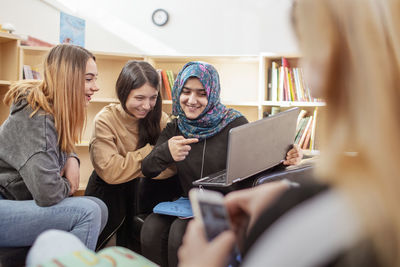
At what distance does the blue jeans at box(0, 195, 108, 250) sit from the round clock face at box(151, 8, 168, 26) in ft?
10.9

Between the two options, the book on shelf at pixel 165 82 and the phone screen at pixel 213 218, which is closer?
the phone screen at pixel 213 218

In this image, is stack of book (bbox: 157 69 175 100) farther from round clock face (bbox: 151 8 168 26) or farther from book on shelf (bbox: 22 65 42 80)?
round clock face (bbox: 151 8 168 26)

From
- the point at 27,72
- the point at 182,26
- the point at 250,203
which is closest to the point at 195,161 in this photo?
the point at 250,203

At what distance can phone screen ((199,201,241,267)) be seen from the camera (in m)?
0.60

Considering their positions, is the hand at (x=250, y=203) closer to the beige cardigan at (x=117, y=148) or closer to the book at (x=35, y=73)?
the beige cardigan at (x=117, y=148)

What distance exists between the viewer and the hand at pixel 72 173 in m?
1.67

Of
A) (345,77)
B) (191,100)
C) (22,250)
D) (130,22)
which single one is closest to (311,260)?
(345,77)

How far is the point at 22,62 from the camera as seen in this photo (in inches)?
117

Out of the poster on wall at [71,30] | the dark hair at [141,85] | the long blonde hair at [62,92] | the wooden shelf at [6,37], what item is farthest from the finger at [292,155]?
the wooden shelf at [6,37]

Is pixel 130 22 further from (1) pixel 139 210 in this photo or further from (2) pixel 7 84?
(1) pixel 139 210

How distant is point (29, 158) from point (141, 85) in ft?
2.58

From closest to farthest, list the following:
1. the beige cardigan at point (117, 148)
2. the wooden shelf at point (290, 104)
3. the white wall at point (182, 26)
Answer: the beige cardigan at point (117, 148), the wooden shelf at point (290, 104), the white wall at point (182, 26)

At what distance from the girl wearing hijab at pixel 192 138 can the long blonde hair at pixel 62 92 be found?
43cm

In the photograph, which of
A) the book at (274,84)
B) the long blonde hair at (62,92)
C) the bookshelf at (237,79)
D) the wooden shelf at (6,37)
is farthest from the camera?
the bookshelf at (237,79)
